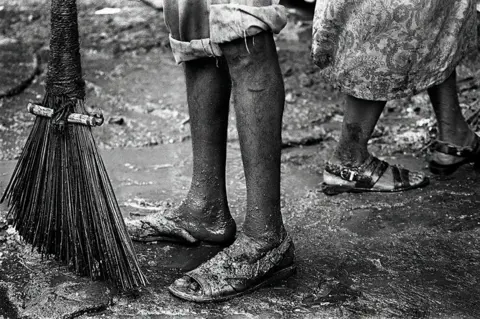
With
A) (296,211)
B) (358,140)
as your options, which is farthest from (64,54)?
(358,140)

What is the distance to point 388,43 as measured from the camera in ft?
9.75

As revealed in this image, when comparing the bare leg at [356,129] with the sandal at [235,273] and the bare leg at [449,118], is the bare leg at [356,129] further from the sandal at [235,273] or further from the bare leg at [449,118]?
the sandal at [235,273]

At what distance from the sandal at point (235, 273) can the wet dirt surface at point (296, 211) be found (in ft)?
0.12

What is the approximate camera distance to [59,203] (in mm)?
2428

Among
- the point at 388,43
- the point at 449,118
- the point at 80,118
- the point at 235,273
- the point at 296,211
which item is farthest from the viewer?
the point at 449,118

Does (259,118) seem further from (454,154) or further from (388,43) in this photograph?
(454,154)

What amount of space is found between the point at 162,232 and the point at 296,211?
2.13 feet

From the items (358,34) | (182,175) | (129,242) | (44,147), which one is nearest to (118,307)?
(129,242)

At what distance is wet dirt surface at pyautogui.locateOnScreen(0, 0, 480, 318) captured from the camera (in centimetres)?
235

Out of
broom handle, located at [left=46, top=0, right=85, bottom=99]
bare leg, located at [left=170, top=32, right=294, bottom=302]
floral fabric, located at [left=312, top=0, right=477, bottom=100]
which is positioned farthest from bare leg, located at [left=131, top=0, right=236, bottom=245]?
floral fabric, located at [left=312, top=0, right=477, bottom=100]

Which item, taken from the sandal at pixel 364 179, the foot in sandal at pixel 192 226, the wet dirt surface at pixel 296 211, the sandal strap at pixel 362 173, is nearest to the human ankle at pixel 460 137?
the wet dirt surface at pixel 296 211

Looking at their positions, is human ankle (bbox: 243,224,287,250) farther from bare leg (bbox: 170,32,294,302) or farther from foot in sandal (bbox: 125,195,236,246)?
foot in sandal (bbox: 125,195,236,246)

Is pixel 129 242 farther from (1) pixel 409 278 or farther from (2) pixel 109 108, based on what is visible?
(2) pixel 109 108

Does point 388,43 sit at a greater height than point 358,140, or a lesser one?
greater
